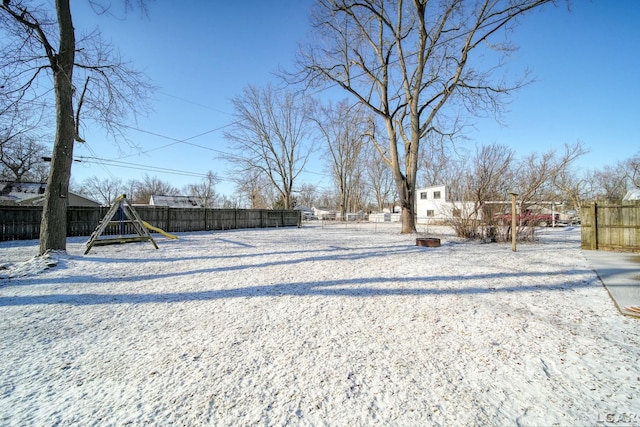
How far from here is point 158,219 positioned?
1544cm

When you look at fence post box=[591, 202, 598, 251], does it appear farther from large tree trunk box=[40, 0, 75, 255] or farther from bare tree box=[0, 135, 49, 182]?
bare tree box=[0, 135, 49, 182]

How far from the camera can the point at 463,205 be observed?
36.2ft

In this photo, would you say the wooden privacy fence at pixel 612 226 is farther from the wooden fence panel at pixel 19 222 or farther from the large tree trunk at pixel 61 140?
the wooden fence panel at pixel 19 222

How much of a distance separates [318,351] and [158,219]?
52.4 feet

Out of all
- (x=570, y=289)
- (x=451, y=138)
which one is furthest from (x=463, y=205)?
(x=570, y=289)

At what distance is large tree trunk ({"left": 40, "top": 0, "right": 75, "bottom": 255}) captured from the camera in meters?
6.70

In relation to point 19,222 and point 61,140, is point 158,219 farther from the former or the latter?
point 61,140

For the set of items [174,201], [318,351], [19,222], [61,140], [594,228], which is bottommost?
[318,351]

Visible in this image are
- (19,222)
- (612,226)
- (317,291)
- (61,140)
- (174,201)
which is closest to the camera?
(317,291)

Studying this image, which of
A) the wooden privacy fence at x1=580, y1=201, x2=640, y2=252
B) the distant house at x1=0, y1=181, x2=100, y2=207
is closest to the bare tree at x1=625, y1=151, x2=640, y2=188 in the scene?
the wooden privacy fence at x1=580, y1=201, x2=640, y2=252

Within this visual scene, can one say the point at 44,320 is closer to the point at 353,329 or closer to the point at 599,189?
the point at 353,329

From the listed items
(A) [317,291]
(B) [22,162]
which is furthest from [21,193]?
(A) [317,291]

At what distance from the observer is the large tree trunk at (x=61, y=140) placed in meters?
6.70

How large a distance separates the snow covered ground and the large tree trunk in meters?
2.35
